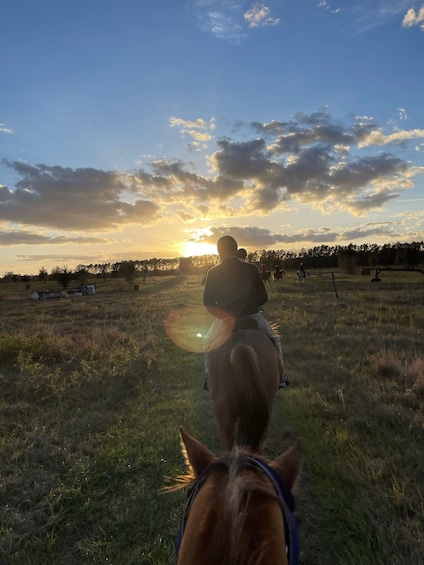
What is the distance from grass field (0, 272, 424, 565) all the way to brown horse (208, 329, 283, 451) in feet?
4.31

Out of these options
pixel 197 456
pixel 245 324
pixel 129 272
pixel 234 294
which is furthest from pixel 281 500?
pixel 129 272

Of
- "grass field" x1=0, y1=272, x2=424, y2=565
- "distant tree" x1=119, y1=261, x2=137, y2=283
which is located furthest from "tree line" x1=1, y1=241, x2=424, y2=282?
"grass field" x1=0, y1=272, x2=424, y2=565

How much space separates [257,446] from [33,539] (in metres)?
2.56

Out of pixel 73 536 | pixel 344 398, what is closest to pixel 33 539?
pixel 73 536

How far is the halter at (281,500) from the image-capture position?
1306mm

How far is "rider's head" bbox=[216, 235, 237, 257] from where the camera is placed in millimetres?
5387

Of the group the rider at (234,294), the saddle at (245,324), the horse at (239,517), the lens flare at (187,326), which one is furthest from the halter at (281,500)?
the lens flare at (187,326)

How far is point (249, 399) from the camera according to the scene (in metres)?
3.14

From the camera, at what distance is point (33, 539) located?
3.58 m

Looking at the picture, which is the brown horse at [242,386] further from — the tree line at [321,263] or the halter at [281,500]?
A: the tree line at [321,263]

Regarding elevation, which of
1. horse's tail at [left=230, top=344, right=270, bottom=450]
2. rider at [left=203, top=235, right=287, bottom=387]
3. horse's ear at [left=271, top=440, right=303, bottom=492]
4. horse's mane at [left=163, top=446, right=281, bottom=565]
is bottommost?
horse's tail at [left=230, top=344, right=270, bottom=450]

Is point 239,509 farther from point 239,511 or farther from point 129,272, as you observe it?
point 129,272

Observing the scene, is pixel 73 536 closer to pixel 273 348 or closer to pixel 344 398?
pixel 273 348

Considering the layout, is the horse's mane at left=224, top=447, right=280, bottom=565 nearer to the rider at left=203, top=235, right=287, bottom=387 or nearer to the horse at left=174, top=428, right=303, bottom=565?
the horse at left=174, top=428, right=303, bottom=565
